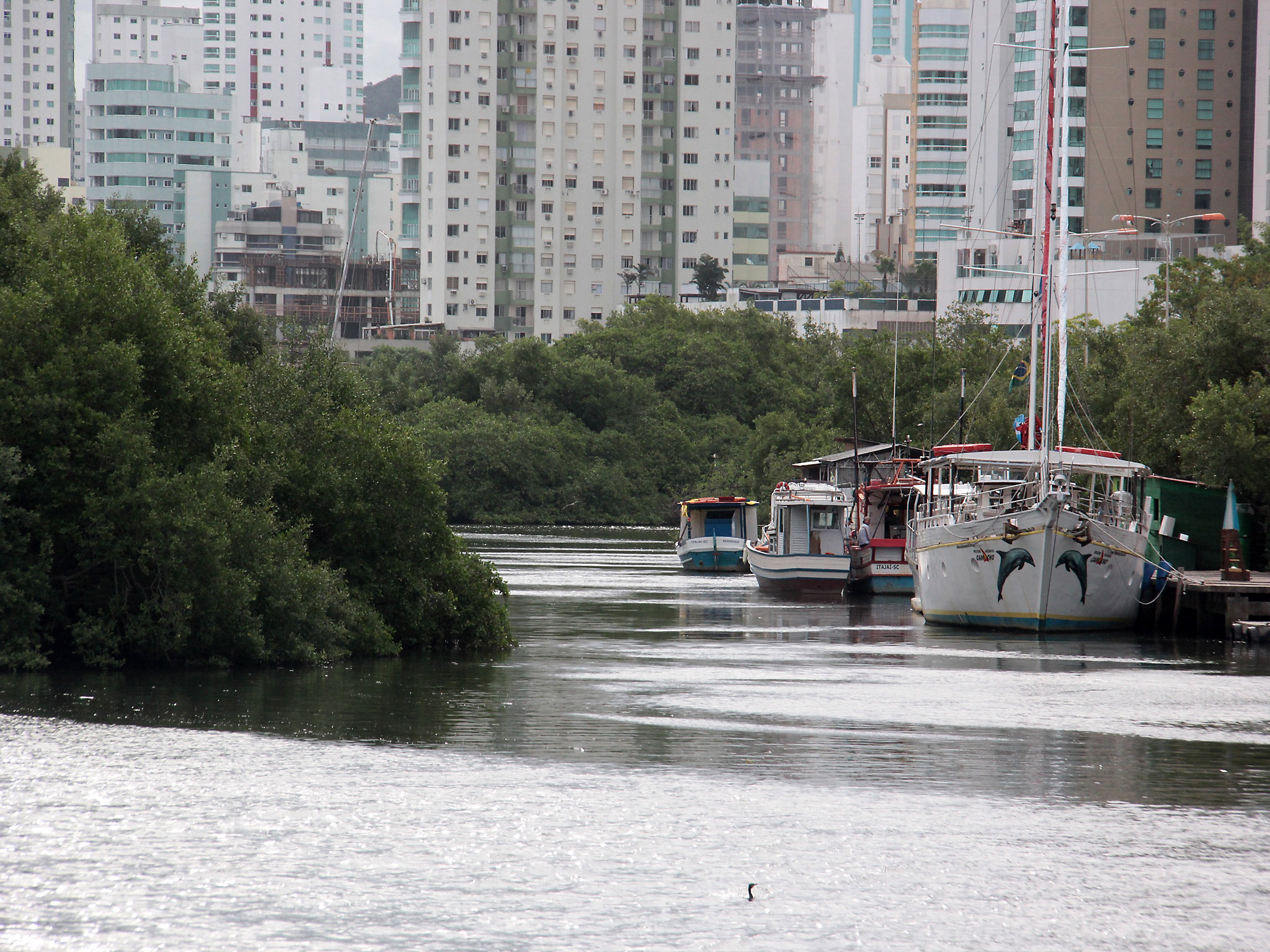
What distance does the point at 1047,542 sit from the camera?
124ft

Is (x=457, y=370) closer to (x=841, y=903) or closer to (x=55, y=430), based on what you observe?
(x=55, y=430)

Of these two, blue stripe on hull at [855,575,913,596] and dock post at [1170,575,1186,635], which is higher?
dock post at [1170,575,1186,635]

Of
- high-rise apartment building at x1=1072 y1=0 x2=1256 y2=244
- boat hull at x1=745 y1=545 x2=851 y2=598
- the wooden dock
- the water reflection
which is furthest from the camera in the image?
high-rise apartment building at x1=1072 y1=0 x2=1256 y2=244

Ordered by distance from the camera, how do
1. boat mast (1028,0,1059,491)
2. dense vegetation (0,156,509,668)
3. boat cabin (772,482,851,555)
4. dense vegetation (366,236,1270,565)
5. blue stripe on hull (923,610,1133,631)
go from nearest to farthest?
1. dense vegetation (0,156,509,668)
2. blue stripe on hull (923,610,1133,631)
3. boat mast (1028,0,1059,491)
4. boat cabin (772,482,851,555)
5. dense vegetation (366,236,1270,565)

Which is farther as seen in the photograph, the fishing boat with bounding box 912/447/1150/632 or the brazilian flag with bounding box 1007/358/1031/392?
the brazilian flag with bounding box 1007/358/1031/392

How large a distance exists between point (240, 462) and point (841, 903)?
17.3m

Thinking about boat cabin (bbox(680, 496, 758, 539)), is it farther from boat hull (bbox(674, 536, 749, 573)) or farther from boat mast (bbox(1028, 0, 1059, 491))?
boat mast (bbox(1028, 0, 1059, 491))

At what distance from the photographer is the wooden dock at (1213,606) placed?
36.9 meters

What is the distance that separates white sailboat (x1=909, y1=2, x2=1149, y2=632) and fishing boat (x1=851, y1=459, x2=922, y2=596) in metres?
13.5

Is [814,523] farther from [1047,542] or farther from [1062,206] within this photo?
[1047,542]

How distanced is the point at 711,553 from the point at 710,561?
411mm

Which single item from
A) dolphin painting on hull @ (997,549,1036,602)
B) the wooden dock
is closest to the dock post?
the wooden dock

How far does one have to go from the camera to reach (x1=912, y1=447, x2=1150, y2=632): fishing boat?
124 ft

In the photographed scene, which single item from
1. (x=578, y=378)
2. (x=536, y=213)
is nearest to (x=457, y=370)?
(x=578, y=378)
